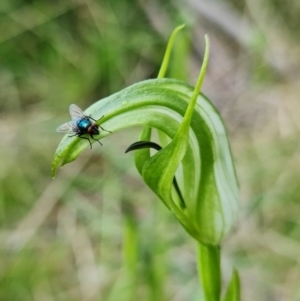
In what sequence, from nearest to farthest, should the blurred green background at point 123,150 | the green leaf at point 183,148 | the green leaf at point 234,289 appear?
1. the green leaf at point 183,148
2. the green leaf at point 234,289
3. the blurred green background at point 123,150

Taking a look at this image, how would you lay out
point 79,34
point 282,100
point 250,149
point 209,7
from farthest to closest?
1. point 79,34
2. point 209,7
3. point 282,100
4. point 250,149

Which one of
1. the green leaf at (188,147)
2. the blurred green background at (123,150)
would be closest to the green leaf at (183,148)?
the green leaf at (188,147)

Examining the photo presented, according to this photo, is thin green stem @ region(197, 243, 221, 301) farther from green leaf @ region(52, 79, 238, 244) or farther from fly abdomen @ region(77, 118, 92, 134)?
fly abdomen @ region(77, 118, 92, 134)

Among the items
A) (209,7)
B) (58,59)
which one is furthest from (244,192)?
(58,59)

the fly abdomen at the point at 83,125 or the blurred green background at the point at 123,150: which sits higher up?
the blurred green background at the point at 123,150

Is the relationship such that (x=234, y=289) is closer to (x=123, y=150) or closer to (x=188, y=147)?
(x=188, y=147)

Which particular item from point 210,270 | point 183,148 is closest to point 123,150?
point 210,270

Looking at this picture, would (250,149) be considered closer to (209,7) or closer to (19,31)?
(209,7)

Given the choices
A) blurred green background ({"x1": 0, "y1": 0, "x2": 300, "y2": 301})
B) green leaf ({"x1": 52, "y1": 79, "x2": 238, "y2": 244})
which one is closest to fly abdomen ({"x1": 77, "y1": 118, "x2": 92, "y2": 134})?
green leaf ({"x1": 52, "y1": 79, "x2": 238, "y2": 244})

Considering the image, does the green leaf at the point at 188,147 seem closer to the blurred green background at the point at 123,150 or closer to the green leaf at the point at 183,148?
the green leaf at the point at 183,148
